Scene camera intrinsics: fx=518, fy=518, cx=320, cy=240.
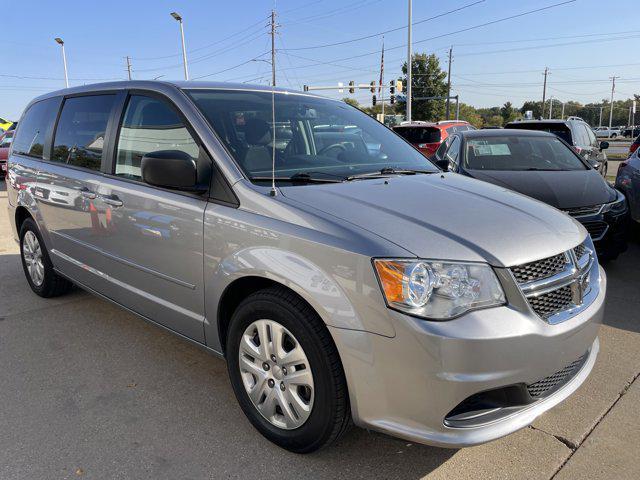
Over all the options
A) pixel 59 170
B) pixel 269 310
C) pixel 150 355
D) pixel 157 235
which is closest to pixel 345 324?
pixel 269 310

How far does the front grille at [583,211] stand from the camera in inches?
200

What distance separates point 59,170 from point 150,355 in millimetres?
1623

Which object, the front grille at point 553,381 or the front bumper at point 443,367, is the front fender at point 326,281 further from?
the front grille at point 553,381

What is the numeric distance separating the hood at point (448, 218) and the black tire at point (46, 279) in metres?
2.97

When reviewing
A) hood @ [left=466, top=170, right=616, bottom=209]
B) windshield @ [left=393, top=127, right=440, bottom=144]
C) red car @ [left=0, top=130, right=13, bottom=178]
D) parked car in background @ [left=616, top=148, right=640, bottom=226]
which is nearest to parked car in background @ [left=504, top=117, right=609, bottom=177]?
windshield @ [left=393, top=127, right=440, bottom=144]

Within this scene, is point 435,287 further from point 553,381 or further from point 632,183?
point 632,183

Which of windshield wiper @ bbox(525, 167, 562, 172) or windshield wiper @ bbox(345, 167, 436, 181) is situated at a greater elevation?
windshield wiper @ bbox(345, 167, 436, 181)

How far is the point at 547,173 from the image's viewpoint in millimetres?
5863

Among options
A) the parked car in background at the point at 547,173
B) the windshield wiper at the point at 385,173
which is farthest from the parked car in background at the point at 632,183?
the windshield wiper at the point at 385,173

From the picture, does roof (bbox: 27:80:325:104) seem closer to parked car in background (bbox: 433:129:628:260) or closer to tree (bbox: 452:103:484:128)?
parked car in background (bbox: 433:129:628:260)

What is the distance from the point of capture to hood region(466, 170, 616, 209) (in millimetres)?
5199

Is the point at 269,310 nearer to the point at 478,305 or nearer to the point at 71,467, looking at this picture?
the point at 478,305

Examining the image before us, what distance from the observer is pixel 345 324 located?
2.07 m

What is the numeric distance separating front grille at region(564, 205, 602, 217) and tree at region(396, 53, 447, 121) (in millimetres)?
45447
